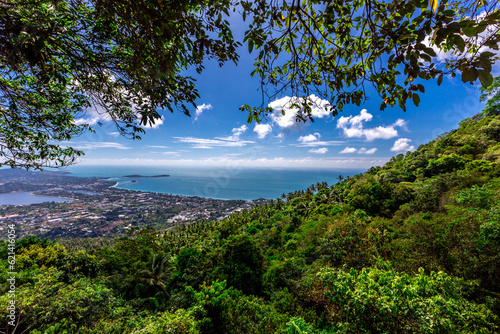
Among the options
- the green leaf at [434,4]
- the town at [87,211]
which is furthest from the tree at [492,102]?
the town at [87,211]

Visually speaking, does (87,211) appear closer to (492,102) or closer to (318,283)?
(318,283)

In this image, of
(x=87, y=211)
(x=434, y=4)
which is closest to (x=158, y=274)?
(x=434, y=4)

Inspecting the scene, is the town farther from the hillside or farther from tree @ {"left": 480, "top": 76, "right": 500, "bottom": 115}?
tree @ {"left": 480, "top": 76, "right": 500, "bottom": 115}

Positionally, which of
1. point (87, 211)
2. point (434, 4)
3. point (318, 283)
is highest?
point (434, 4)

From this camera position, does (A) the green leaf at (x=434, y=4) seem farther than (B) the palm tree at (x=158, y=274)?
No

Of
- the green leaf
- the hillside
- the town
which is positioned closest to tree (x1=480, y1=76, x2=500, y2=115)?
the hillside

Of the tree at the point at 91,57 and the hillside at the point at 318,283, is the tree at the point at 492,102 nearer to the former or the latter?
the hillside at the point at 318,283
